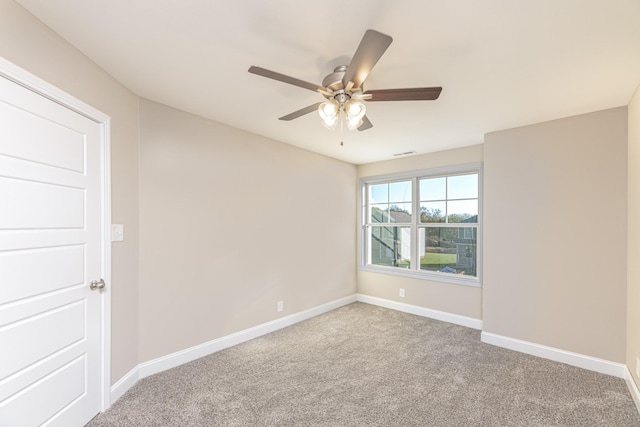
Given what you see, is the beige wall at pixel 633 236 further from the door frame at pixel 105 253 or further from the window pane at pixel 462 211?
the door frame at pixel 105 253

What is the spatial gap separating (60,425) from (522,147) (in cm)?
449

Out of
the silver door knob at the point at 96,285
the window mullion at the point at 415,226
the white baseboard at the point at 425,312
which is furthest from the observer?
the window mullion at the point at 415,226

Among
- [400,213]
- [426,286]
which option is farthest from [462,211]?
[426,286]

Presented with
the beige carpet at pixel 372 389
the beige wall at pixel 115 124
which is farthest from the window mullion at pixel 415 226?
the beige wall at pixel 115 124

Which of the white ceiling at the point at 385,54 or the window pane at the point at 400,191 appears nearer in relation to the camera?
the white ceiling at the point at 385,54

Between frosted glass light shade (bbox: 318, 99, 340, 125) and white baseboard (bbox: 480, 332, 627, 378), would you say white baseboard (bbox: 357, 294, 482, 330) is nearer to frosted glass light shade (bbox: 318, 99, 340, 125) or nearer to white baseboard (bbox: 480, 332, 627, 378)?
white baseboard (bbox: 480, 332, 627, 378)

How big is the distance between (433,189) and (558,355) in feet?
7.83

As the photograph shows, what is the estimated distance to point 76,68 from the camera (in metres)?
1.86

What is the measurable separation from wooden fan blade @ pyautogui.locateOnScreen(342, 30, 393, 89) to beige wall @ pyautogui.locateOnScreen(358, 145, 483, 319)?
2.82 meters

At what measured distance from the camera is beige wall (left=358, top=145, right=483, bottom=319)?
3.89 meters

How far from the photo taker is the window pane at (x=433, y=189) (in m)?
4.26

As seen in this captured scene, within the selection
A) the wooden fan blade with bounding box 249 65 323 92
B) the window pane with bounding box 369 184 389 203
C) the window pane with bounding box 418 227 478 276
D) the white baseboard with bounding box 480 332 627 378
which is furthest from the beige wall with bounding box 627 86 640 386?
the window pane with bounding box 369 184 389 203

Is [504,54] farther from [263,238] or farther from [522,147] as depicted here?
[263,238]

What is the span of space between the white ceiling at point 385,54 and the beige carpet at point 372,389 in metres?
2.42
